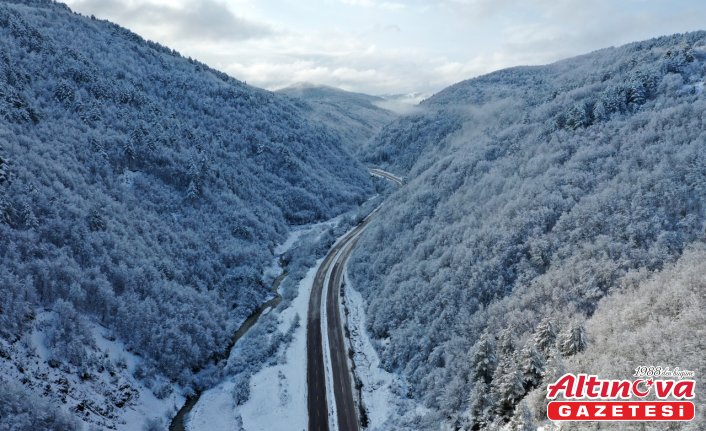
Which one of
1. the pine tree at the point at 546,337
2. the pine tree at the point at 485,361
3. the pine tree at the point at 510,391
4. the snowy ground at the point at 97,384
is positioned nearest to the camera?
the pine tree at the point at 510,391

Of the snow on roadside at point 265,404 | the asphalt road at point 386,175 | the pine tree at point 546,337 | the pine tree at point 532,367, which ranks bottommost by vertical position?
the snow on roadside at point 265,404

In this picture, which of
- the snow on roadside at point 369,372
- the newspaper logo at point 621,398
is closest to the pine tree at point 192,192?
the snow on roadside at point 369,372

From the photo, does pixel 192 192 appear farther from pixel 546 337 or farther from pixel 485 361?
pixel 546 337

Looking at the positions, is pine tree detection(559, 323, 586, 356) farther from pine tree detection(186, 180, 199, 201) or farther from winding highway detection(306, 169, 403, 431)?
pine tree detection(186, 180, 199, 201)

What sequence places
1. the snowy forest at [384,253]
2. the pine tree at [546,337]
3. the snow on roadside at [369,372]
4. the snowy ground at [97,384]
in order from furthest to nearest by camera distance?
the snow on roadside at [369,372] < the snowy ground at [97,384] < the pine tree at [546,337] < the snowy forest at [384,253]

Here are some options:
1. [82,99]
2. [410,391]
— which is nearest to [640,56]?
[410,391]

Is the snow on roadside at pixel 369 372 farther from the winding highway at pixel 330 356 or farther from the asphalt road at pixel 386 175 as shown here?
the asphalt road at pixel 386 175

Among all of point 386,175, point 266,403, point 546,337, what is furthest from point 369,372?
point 386,175
